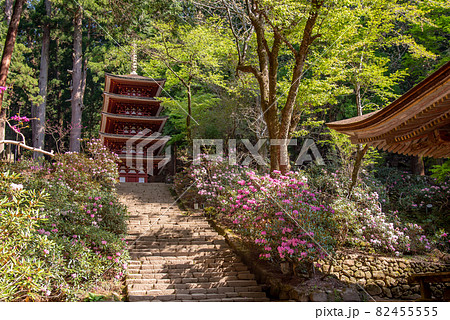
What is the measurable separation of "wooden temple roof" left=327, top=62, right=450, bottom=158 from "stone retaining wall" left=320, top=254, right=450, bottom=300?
9.05 feet

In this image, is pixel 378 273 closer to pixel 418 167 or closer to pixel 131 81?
pixel 418 167

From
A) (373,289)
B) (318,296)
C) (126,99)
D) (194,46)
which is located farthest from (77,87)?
(318,296)

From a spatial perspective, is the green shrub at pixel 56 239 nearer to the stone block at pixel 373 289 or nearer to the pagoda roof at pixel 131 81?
the stone block at pixel 373 289

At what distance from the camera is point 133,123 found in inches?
746

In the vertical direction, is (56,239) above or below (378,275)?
above

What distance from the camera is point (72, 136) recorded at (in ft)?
65.7

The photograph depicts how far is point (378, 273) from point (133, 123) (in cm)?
1434

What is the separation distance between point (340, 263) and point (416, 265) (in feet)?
7.10

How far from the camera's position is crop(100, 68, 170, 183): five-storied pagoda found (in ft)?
59.3

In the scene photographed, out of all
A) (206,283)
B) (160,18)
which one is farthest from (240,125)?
(206,283)

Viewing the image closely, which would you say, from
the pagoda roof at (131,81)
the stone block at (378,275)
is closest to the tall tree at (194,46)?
the pagoda roof at (131,81)

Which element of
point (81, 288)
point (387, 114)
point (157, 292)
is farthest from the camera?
point (157, 292)

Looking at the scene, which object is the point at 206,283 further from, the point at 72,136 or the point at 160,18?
the point at 72,136

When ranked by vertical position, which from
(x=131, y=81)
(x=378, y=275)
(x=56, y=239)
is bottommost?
(x=378, y=275)
